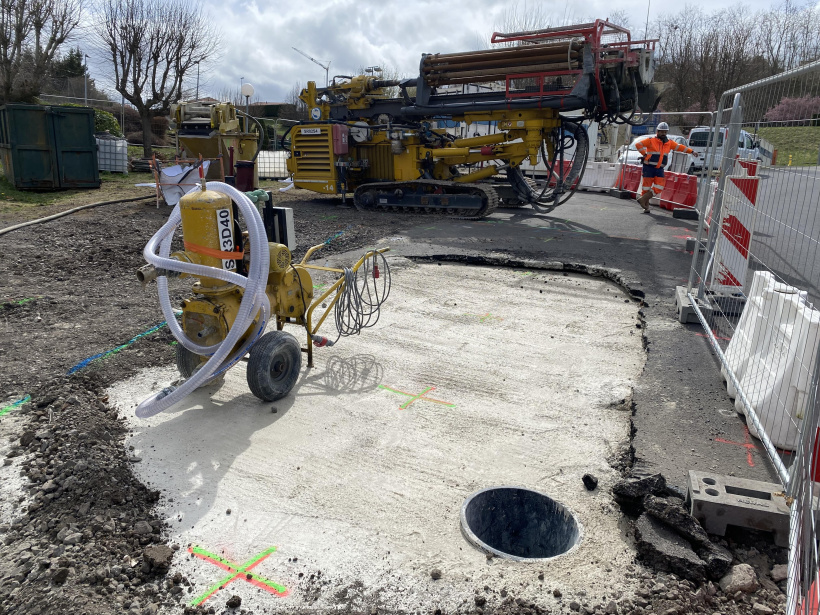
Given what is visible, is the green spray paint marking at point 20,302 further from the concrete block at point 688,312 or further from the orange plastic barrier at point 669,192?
the orange plastic barrier at point 669,192

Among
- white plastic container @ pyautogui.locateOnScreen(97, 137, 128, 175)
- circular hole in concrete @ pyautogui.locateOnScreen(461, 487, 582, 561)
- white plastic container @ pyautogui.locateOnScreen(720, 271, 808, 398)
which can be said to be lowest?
circular hole in concrete @ pyautogui.locateOnScreen(461, 487, 582, 561)

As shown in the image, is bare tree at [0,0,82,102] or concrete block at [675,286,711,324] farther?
bare tree at [0,0,82,102]

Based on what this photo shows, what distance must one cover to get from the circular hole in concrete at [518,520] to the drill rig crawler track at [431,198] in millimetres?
9867

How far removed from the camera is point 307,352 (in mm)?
5348

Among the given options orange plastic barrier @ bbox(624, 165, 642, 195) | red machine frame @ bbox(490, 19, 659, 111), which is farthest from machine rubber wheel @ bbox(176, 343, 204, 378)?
orange plastic barrier @ bbox(624, 165, 642, 195)

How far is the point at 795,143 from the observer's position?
13.4 ft

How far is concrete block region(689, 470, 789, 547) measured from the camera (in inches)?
121

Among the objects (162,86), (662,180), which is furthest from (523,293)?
(162,86)

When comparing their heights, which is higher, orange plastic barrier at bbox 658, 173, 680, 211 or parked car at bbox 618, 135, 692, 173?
parked car at bbox 618, 135, 692, 173

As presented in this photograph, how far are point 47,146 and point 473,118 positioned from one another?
1007 centimetres

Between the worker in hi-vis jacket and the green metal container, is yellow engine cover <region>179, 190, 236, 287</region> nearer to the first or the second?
the worker in hi-vis jacket

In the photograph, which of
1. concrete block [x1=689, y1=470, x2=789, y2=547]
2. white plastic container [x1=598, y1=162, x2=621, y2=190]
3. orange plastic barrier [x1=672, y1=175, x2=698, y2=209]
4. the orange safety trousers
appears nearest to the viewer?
concrete block [x1=689, y1=470, x2=789, y2=547]

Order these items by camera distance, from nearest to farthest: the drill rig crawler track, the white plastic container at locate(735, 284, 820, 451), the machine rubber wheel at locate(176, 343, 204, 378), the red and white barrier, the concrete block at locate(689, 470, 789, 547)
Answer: the concrete block at locate(689, 470, 789, 547)
the white plastic container at locate(735, 284, 820, 451)
the machine rubber wheel at locate(176, 343, 204, 378)
the red and white barrier
the drill rig crawler track

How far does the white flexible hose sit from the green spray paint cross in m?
1.29
